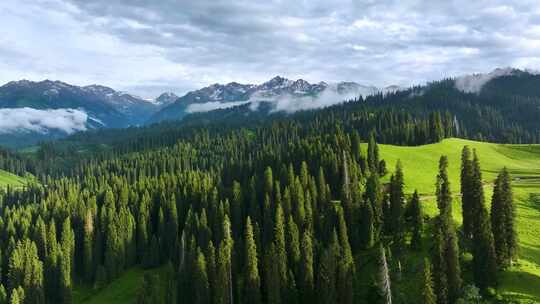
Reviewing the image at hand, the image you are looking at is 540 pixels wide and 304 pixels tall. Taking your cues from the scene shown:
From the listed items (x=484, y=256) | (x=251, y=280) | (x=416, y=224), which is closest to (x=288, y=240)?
(x=251, y=280)

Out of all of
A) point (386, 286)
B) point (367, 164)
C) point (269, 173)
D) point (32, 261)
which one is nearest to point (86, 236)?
point (32, 261)

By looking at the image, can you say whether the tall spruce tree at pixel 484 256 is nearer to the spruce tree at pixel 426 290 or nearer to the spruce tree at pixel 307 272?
the spruce tree at pixel 426 290

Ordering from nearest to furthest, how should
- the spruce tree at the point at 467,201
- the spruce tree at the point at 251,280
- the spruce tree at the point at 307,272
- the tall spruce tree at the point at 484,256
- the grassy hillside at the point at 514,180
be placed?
the tall spruce tree at the point at 484,256, the grassy hillside at the point at 514,180, the spruce tree at the point at 307,272, the spruce tree at the point at 467,201, the spruce tree at the point at 251,280

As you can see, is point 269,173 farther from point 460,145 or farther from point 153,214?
point 460,145

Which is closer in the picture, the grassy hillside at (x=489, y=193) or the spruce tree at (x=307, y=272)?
the grassy hillside at (x=489, y=193)

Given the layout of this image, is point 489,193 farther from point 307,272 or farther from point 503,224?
point 307,272

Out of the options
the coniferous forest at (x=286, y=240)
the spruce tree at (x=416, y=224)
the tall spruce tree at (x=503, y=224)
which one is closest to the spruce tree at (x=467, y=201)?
the coniferous forest at (x=286, y=240)

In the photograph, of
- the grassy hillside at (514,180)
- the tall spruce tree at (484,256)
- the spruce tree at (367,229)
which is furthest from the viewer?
the spruce tree at (367,229)
